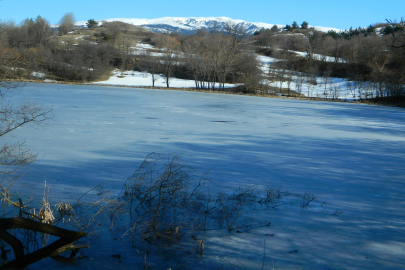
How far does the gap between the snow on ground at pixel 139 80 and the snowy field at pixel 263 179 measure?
43475 mm

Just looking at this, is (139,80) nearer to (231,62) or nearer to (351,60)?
(231,62)

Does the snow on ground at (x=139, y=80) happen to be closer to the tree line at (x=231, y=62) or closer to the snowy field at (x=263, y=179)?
the tree line at (x=231, y=62)

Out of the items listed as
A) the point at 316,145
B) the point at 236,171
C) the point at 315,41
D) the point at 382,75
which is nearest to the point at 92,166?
the point at 236,171

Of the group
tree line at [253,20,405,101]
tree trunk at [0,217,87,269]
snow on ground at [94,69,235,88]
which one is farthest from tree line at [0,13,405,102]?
tree trunk at [0,217,87,269]

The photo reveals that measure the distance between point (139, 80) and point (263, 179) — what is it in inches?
2163

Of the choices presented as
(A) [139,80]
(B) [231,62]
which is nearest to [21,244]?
(B) [231,62]

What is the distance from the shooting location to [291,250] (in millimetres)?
4266

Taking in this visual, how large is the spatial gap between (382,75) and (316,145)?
1479 inches

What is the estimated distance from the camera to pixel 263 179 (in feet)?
23.3

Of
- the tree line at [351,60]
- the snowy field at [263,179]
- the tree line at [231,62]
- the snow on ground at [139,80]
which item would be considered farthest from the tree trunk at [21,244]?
the snow on ground at [139,80]

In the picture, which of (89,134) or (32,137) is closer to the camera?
(32,137)

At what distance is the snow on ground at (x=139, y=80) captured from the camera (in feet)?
187

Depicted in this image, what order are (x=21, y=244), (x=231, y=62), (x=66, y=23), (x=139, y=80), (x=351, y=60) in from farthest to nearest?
(x=66, y=23), (x=351, y=60), (x=139, y=80), (x=231, y=62), (x=21, y=244)

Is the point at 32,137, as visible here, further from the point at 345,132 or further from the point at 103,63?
the point at 103,63
